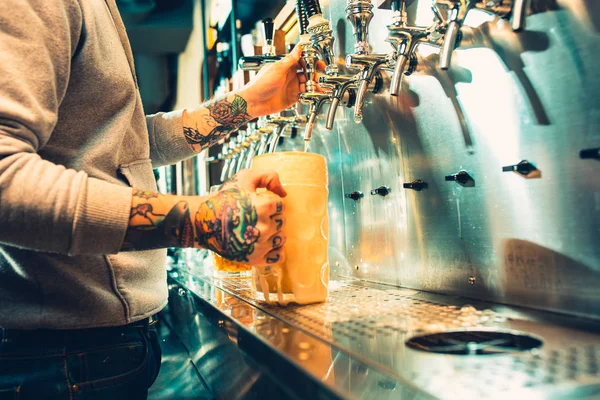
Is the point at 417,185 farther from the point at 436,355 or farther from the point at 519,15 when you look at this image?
the point at 436,355

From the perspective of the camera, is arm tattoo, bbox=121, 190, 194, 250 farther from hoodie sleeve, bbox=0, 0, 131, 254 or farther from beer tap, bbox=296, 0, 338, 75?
beer tap, bbox=296, 0, 338, 75

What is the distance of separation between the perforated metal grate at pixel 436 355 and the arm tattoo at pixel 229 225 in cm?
15

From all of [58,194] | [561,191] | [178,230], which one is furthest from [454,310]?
[58,194]

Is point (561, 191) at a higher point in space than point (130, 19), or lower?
lower

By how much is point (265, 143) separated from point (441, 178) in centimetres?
80

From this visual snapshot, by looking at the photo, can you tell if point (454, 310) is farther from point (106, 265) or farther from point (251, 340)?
point (106, 265)

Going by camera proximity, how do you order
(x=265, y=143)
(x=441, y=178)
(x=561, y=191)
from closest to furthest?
(x=561, y=191) < (x=441, y=178) < (x=265, y=143)

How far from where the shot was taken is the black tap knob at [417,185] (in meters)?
1.06

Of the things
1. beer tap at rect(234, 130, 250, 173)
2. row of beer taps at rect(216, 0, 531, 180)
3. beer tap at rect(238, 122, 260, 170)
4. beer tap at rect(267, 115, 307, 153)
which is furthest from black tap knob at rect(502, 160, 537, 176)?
beer tap at rect(234, 130, 250, 173)

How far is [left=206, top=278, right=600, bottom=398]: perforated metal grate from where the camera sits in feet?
1.41

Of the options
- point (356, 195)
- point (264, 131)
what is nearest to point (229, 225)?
point (356, 195)

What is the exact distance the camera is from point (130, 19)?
12.4 feet

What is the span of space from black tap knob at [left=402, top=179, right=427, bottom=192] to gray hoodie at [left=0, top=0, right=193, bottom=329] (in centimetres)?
54

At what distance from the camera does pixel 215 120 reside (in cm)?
115
